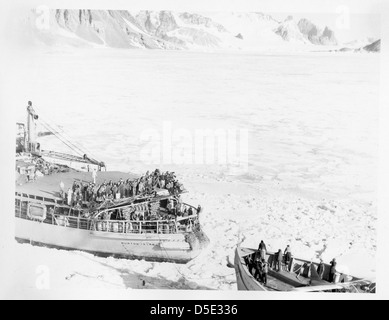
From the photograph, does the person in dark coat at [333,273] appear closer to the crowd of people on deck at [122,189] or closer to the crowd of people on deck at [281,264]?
the crowd of people on deck at [281,264]

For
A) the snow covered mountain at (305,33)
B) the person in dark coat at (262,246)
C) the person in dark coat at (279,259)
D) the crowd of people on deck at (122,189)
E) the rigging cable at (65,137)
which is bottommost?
the person in dark coat at (279,259)

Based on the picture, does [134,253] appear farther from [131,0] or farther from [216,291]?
[131,0]

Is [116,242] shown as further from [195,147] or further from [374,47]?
[374,47]

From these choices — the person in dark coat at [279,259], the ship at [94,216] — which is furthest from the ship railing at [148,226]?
the person in dark coat at [279,259]

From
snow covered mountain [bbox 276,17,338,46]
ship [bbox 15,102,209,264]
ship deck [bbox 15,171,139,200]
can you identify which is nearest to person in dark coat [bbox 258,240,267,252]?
ship [bbox 15,102,209,264]

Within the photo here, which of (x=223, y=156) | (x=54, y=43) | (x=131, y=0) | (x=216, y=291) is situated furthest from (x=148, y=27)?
(x=216, y=291)

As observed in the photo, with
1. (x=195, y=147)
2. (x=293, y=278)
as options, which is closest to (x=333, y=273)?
(x=293, y=278)

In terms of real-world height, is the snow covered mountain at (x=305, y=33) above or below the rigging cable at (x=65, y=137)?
above
